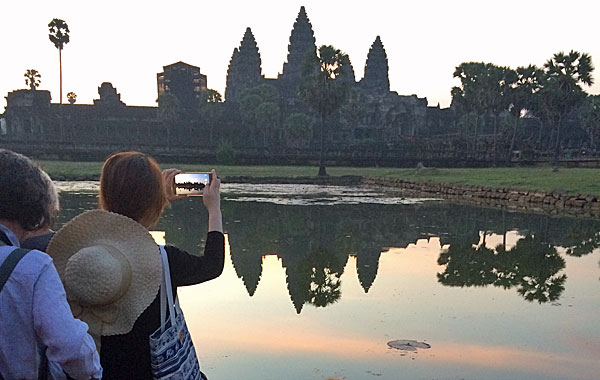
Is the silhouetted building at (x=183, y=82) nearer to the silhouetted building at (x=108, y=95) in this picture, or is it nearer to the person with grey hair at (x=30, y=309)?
the silhouetted building at (x=108, y=95)

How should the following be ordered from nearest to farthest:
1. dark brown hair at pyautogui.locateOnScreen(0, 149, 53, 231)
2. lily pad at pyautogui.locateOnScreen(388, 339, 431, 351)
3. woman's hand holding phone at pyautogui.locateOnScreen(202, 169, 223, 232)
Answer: dark brown hair at pyautogui.locateOnScreen(0, 149, 53, 231)
woman's hand holding phone at pyautogui.locateOnScreen(202, 169, 223, 232)
lily pad at pyautogui.locateOnScreen(388, 339, 431, 351)

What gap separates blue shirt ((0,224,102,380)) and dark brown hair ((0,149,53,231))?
201mm

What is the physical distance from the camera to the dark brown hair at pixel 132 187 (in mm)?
1933

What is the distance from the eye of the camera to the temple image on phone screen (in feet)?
7.40

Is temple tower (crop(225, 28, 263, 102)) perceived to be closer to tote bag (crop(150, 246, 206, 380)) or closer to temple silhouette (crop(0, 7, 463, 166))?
temple silhouette (crop(0, 7, 463, 166))

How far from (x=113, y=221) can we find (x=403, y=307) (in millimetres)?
4778

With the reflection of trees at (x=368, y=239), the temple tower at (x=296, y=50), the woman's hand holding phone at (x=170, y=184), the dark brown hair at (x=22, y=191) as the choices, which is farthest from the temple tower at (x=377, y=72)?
the dark brown hair at (x=22, y=191)

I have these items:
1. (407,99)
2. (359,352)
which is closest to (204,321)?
(359,352)

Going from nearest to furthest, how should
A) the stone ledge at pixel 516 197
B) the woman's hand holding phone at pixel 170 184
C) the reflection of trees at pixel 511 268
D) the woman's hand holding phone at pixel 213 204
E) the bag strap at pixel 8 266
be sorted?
the bag strap at pixel 8 266 < the woman's hand holding phone at pixel 170 184 < the woman's hand holding phone at pixel 213 204 < the reflection of trees at pixel 511 268 < the stone ledge at pixel 516 197

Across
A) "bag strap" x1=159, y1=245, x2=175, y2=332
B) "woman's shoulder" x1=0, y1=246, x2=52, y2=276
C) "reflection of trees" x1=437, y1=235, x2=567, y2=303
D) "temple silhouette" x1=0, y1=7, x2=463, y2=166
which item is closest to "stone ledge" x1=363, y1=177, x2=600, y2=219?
"reflection of trees" x1=437, y1=235, x2=567, y2=303

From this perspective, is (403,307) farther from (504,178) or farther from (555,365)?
(504,178)

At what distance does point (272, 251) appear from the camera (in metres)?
9.45

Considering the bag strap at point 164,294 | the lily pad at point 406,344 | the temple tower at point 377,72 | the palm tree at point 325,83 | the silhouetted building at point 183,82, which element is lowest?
the lily pad at point 406,344

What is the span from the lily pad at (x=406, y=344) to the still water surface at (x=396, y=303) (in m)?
0.08
